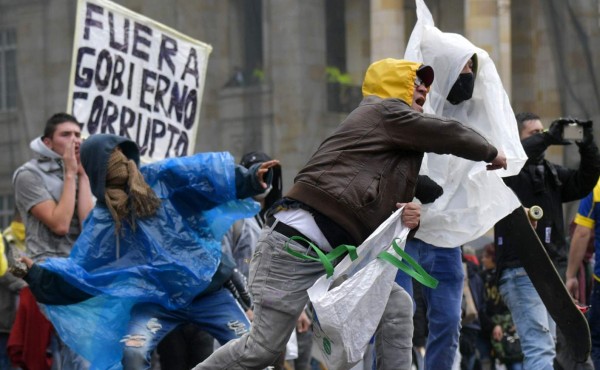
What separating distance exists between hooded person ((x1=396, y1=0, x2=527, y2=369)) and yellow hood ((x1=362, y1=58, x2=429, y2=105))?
A: 115cm

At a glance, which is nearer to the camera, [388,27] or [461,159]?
[461,159]

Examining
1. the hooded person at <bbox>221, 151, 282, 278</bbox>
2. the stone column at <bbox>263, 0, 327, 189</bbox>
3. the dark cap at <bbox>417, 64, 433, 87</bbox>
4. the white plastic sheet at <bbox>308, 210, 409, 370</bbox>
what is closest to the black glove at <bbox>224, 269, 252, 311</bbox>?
the hooded person at <bbox>221, 151, 282, 278</bbox>

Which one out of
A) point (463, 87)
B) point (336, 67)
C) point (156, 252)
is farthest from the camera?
point (336, 67)

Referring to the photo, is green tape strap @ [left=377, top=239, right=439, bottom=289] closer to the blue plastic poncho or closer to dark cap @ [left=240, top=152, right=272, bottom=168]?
the blue plastic poncho

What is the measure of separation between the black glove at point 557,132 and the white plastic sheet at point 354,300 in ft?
7.26

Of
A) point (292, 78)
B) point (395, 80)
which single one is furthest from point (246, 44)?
point (395, 80)

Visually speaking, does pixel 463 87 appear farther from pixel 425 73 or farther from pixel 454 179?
pixel 425 73

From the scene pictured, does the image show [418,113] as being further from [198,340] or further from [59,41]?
[59,41]

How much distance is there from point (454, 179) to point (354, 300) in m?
1.66

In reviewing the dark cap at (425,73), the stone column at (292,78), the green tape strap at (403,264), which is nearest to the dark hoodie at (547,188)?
the dark cap at (425,73)

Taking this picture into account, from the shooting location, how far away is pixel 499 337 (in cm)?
1396

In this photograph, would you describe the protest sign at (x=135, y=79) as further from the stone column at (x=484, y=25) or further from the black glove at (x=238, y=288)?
the stone column at (x=484, y=25)

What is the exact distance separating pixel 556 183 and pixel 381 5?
1717 centimetres

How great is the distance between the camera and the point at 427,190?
26.2ft
